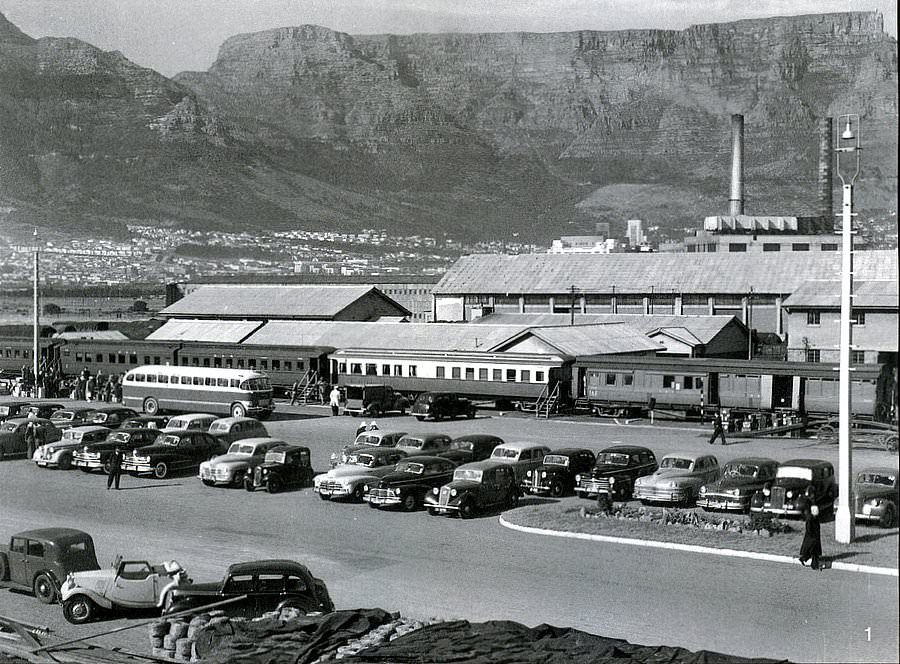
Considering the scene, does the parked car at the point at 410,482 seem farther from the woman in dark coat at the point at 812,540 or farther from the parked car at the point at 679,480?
the woman in dark coat at the point at 812,540

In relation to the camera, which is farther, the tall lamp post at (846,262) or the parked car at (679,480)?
the parked car at (679,480)

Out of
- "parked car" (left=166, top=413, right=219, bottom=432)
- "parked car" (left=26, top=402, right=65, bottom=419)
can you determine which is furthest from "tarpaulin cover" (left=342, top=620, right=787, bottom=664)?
"parked car" (left=26, top=402, right=65, bottom=419)

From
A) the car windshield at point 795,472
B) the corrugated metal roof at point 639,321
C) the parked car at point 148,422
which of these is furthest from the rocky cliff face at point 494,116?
the corrugated metal roof at point 639,321

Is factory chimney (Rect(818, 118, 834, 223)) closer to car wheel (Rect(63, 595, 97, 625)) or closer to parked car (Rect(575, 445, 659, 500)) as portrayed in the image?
parked car (Rect(575, 445, 659, 500))

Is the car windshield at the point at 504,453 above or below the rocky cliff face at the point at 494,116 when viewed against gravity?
below

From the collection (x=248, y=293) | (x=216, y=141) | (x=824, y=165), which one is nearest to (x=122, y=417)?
(x=248, y=293)

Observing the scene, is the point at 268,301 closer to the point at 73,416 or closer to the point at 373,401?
the point at 373,401

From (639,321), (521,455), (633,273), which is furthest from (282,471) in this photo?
(633,273)
